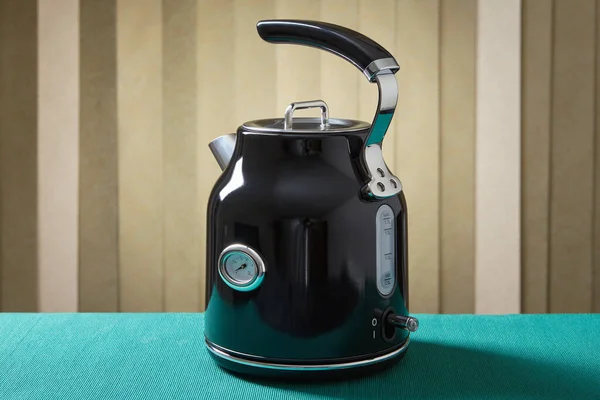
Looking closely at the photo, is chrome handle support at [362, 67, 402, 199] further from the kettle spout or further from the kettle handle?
the kettle spout

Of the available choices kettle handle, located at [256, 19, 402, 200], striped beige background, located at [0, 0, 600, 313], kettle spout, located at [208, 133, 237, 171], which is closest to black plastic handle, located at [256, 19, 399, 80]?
kettle handle, located at [256, 19, 402, 200]

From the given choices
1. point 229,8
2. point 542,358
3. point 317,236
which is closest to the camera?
point 317,236

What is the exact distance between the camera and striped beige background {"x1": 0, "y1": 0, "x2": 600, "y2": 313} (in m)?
2.17

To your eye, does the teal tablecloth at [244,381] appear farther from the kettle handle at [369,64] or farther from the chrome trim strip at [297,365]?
the kettle handle at [369,64]

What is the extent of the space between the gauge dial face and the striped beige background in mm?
1471

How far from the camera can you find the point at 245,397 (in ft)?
2.33

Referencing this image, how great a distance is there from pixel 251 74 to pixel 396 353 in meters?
1.50

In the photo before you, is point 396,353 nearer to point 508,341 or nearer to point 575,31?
point 508,341

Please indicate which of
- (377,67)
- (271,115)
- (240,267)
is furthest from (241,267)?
(271,115)

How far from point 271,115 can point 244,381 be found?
150 centimetres

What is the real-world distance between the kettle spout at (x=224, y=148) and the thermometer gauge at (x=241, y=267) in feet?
0.36

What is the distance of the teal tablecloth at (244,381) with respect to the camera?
72 cm

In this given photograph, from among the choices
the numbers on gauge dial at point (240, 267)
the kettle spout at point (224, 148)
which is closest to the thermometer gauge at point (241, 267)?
the numbers on gauge dial at point (240, 267)

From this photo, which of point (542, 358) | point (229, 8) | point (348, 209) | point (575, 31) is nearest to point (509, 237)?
point (575, 31)
